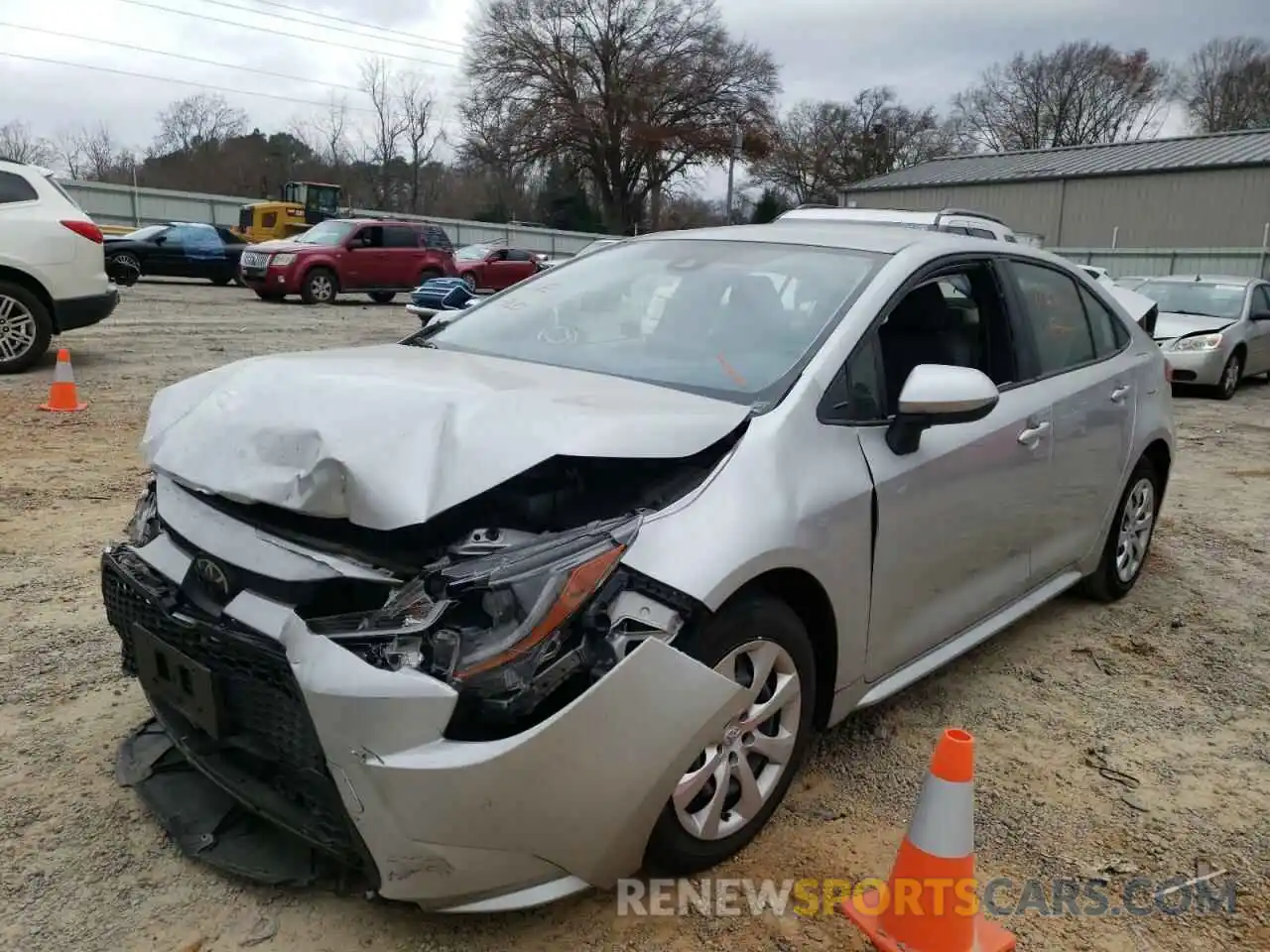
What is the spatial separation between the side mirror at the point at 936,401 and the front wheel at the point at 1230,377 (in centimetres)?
1083

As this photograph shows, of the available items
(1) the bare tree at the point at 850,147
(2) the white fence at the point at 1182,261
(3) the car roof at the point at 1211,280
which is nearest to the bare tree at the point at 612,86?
(1) the bare tree at the point at 850,147

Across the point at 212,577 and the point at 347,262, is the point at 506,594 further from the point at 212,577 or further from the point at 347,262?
the point at 347,262

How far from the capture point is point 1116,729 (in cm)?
342

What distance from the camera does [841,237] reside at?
11.4 ft

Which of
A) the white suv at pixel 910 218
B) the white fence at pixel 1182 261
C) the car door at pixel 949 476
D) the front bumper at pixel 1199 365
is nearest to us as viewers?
the car door at pixel 949 476

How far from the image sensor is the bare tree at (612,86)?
47.7 metres

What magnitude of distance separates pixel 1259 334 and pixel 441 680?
1355 centimetres

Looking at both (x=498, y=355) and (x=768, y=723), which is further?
(x=498, y=355)

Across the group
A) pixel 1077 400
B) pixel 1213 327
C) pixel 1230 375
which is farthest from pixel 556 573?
pixel 1230 375

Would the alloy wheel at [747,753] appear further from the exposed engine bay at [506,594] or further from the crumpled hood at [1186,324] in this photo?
the crumpled hood at [1186,324]

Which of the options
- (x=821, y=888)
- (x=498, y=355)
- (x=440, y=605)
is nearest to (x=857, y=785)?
(x=821, y=888)

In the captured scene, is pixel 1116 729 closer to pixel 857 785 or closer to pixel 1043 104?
pixel 857 785

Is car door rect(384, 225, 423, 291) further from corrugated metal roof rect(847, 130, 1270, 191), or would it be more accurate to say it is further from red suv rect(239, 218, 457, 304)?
corrugated metal roof rect(847, 130, 1270, 191)

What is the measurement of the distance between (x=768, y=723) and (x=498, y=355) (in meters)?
1.47
